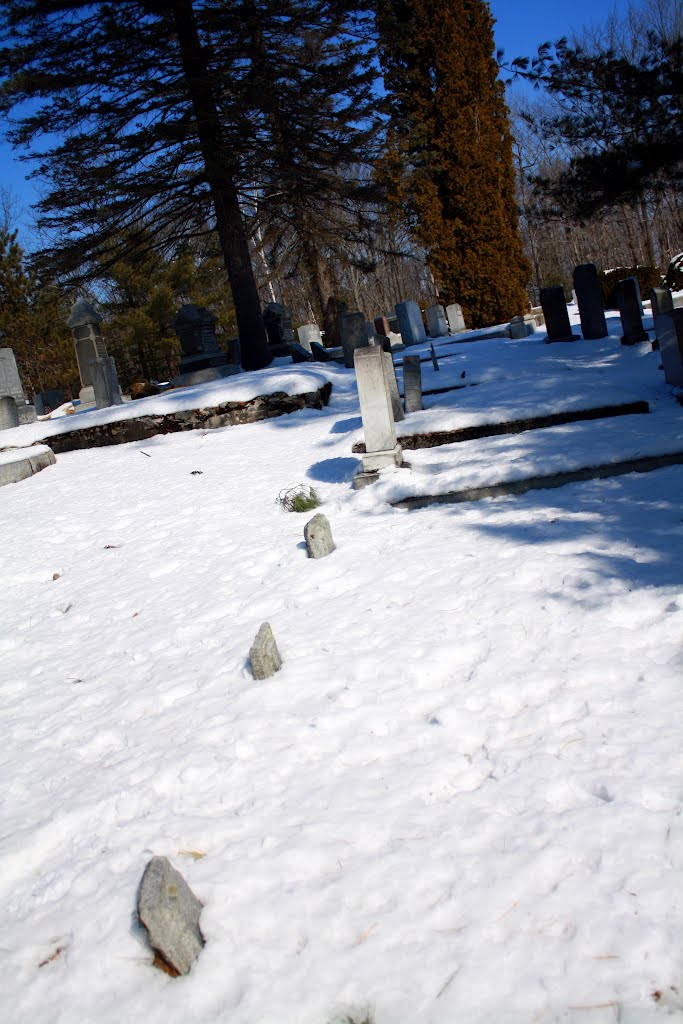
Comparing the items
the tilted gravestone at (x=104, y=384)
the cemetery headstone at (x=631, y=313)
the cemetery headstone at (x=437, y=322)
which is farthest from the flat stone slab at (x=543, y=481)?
the cemetery headstone at (x=437, y=322)

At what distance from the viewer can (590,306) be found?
43.9 feet

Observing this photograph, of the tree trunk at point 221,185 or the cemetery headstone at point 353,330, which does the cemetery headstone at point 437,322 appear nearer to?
the cemetery headstone at point 353,330

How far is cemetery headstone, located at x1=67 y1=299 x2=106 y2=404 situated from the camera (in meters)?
20.4

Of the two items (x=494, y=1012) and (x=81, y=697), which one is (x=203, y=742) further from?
(x=494, y=1012)

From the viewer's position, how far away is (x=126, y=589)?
5562mm

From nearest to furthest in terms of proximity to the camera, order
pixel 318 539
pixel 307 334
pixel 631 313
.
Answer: pixel 318 539 → pixel 631 313 → pixel 307 334

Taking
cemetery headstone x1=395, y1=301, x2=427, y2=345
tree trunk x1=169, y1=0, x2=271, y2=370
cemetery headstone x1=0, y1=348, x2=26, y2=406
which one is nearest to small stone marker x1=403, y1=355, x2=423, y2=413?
tree trunk x1=169, y1=0, x2=271, y2=370

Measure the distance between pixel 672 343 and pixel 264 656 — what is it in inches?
231

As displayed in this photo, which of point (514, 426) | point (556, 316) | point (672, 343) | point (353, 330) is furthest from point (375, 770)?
point (556, 316)

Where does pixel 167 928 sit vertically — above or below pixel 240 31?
below

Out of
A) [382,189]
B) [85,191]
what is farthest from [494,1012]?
[382,189]

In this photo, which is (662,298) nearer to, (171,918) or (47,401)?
(171,918)

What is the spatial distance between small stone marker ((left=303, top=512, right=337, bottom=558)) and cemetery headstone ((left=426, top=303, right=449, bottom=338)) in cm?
1680

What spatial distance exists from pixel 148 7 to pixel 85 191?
3.69m
